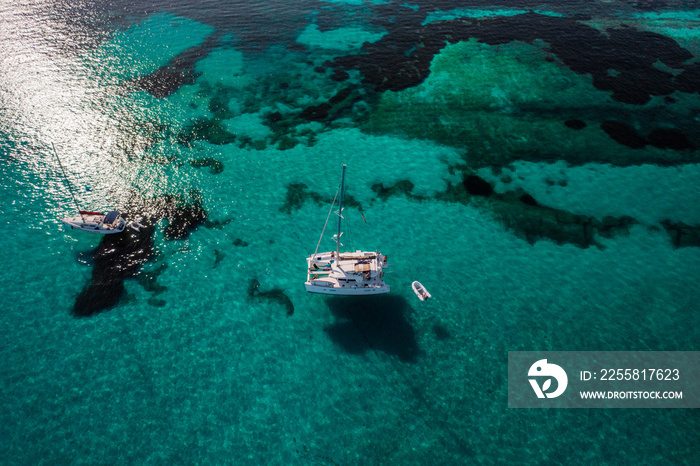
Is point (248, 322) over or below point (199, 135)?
below

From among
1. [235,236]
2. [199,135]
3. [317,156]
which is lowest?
[235,236]

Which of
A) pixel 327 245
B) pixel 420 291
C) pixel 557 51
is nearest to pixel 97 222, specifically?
pixel 327 245

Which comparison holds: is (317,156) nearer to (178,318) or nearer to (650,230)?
(178,318)

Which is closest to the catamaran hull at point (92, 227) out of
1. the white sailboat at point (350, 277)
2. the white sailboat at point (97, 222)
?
the white sailboat at point (97, 222)

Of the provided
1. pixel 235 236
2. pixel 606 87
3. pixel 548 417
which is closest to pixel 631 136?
pixel 606 87

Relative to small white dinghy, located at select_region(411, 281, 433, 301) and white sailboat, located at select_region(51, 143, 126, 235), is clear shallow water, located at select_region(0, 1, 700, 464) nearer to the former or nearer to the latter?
small white dinghy, located at select_region(411, 281, 433, 301)

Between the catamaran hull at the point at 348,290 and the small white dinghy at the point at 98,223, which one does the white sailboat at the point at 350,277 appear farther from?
the small white dinghy at the point at 98,223
